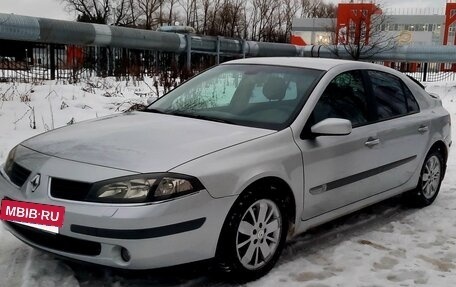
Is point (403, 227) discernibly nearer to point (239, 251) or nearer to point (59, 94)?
point (239, 251)

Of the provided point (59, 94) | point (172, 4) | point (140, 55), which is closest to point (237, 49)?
point (140, 55)

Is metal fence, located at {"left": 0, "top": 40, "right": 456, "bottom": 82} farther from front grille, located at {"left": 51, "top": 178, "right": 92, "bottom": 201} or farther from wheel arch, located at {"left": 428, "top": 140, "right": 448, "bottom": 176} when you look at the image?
front grille, located at {"left": 51, "top": 178, "right": 92, "bottom": 201}

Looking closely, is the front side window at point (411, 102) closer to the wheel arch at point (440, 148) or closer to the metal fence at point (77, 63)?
the wheel arch at point (440, 148)

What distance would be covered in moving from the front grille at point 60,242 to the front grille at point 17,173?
0.84ft

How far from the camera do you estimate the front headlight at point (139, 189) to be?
8.80 ft

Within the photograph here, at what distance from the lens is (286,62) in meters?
4.20

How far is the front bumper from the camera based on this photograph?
263 centimetres

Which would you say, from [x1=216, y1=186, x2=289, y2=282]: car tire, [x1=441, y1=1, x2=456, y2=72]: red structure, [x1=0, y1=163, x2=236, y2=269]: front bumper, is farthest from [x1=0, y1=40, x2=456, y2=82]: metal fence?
[x1=441, y1=1, x2=456, y2=72]: red structure

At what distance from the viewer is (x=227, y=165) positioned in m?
2.94

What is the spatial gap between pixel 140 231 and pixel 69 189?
1.55 ft

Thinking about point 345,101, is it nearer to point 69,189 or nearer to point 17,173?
point 69,189

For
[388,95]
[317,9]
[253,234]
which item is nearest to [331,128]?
[253,234]

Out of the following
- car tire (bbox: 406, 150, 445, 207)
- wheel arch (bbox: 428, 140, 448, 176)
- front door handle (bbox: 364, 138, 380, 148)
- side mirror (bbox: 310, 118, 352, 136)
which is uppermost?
side mirror (bbox: 310, 118, 352, 136)

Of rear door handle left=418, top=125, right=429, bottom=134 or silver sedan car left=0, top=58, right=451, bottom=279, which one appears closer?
silver sedan car left=0, top=58, right=451, bottom=279
